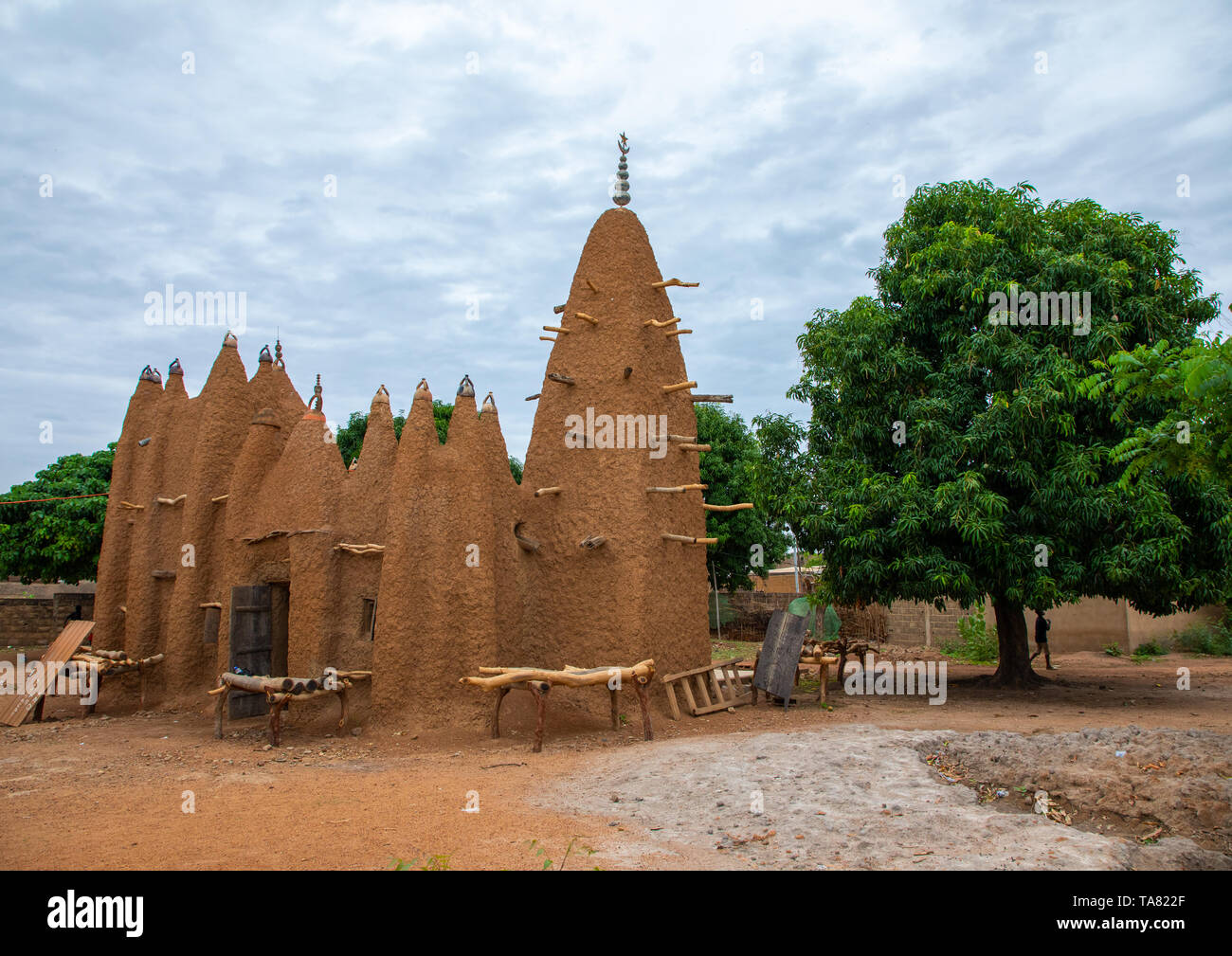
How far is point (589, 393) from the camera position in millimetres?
12594

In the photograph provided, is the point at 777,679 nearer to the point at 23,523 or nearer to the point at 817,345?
the point at 817,345

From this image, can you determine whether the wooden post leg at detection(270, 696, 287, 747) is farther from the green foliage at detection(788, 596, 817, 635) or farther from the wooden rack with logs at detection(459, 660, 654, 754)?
the green foliage at detection(788, 596, 817, 635)

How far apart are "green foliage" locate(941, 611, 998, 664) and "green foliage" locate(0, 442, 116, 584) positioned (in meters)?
22.7

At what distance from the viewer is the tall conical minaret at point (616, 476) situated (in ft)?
38.2

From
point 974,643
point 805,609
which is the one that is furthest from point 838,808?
point 974,643

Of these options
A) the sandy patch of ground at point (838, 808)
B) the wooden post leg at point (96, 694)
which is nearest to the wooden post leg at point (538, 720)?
the sandy patch of ground at point (838, 808)

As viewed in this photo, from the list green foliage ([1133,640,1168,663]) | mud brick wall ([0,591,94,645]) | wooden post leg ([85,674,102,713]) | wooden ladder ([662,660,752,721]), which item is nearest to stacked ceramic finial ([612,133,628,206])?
wooden ladder ([662,660,752,721])

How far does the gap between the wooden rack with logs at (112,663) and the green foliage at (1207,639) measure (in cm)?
2347

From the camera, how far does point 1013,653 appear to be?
1473cm

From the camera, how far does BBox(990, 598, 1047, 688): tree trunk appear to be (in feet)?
48.0

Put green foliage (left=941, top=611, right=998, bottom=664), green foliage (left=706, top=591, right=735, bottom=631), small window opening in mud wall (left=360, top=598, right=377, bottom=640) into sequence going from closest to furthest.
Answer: small window opening in mud wall (left=360, top=598, right=377, bottom=640) → green foliage (left=941, top=611, right=998, bottom=664) → green foliage (left=706, top=591, right=735, bottom=631)

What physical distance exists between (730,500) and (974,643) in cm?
957

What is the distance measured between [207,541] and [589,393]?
7471mm
